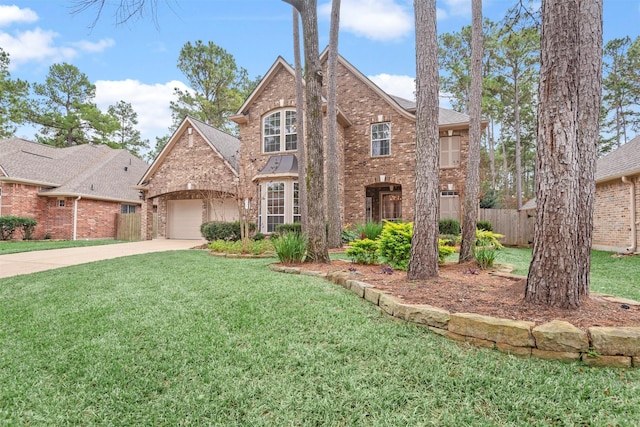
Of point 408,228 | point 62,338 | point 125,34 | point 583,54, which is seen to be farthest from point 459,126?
point 62,338

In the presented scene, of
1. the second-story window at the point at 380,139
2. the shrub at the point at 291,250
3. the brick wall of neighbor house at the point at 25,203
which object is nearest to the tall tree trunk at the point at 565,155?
the shrub at the point at 291,250

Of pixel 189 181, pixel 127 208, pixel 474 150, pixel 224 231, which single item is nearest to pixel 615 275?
pixel 474 150

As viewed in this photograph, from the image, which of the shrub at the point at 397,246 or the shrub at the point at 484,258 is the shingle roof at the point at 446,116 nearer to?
the shrub at the point at 484,258

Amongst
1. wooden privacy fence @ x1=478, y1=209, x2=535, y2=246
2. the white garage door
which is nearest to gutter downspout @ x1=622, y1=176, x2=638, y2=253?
wooden privacy fence @ x1=478, y1=209, x2=535, y2=246

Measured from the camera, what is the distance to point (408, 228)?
18.5ft

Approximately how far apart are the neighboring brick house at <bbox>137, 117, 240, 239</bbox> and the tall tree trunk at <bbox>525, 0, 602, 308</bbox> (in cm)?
1224

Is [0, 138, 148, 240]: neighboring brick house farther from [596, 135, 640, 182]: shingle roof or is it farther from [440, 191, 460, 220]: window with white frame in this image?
[596, 135, 640, 182]: shingle roof

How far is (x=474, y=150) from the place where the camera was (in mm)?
6555

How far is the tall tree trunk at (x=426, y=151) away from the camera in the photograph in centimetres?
427

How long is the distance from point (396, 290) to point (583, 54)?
9.67ft

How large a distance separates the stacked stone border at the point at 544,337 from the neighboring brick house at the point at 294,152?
10235mm

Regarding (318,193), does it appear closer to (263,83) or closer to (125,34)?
(125,34)

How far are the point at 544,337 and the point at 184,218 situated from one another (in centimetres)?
1765

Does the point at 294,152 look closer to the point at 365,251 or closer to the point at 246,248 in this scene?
the point at 246,248
